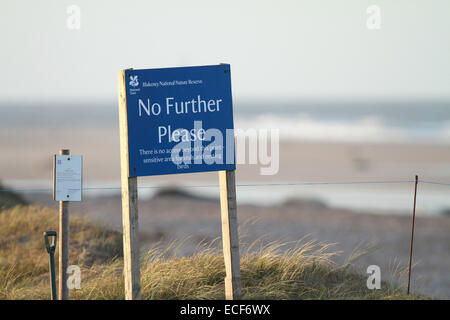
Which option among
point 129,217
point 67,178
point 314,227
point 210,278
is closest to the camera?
point 129,217

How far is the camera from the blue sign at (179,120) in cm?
629

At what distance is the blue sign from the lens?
629 centimetres

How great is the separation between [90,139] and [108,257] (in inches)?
1935

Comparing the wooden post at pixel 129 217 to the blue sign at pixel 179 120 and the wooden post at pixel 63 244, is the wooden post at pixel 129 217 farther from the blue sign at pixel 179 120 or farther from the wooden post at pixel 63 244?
the wooden post at pixel 63 244

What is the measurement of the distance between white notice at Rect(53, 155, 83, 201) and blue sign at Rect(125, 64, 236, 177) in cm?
73

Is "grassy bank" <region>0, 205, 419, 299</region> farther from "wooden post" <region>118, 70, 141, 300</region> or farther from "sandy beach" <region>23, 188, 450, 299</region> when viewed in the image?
"sandy beach" <region>23, 188, 450, 299</region>

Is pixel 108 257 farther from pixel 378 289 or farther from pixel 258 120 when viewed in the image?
pixel 258 120

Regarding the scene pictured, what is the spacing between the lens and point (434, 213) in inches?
833

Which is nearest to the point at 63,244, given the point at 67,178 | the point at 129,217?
the point at 67,178

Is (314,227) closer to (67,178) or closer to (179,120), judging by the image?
(179,120)

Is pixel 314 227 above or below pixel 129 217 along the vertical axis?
below

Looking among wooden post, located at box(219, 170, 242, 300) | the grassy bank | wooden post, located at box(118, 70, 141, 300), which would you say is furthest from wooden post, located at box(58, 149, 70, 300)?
wooden post, located at box(219, 170, 242, 300)

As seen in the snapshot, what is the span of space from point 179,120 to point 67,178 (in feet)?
4.25

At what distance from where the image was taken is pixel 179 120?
6.48m
